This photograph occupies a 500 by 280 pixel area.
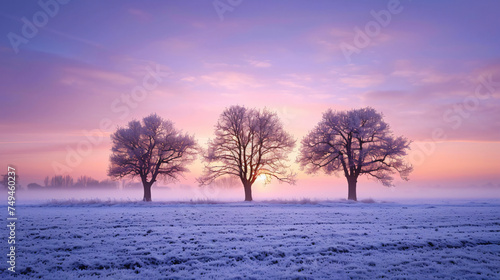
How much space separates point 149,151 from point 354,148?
29950mm

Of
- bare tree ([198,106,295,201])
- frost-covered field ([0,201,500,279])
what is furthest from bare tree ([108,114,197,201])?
frost-covered field ([0,201,500,279])

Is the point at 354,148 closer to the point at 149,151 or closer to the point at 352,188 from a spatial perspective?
the point at 352,188

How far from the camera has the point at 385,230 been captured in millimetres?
17391

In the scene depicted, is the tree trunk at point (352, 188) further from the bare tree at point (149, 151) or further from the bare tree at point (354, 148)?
the bare tree at point (149, 151)

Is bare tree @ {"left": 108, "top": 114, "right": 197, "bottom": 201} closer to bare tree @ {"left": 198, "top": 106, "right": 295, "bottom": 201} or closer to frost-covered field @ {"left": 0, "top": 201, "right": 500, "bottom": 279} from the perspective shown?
bare tree @ {"left": 198, "top": 106, "right": 295, "bottom": 201}

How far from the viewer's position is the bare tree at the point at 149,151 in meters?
41.7

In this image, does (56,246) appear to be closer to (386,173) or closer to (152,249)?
(152,249)

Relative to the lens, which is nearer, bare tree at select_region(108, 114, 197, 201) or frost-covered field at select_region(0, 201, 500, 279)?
frost-covered field at select_region(0, 201, 500, 279)

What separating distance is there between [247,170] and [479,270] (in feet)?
109

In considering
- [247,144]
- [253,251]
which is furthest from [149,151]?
[253,251]

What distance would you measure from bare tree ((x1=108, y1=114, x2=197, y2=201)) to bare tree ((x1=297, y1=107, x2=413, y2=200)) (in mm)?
18335

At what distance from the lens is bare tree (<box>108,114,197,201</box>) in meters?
41.7

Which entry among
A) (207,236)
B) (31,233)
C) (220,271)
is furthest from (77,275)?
(31,233)

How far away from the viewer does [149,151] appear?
139 feet
